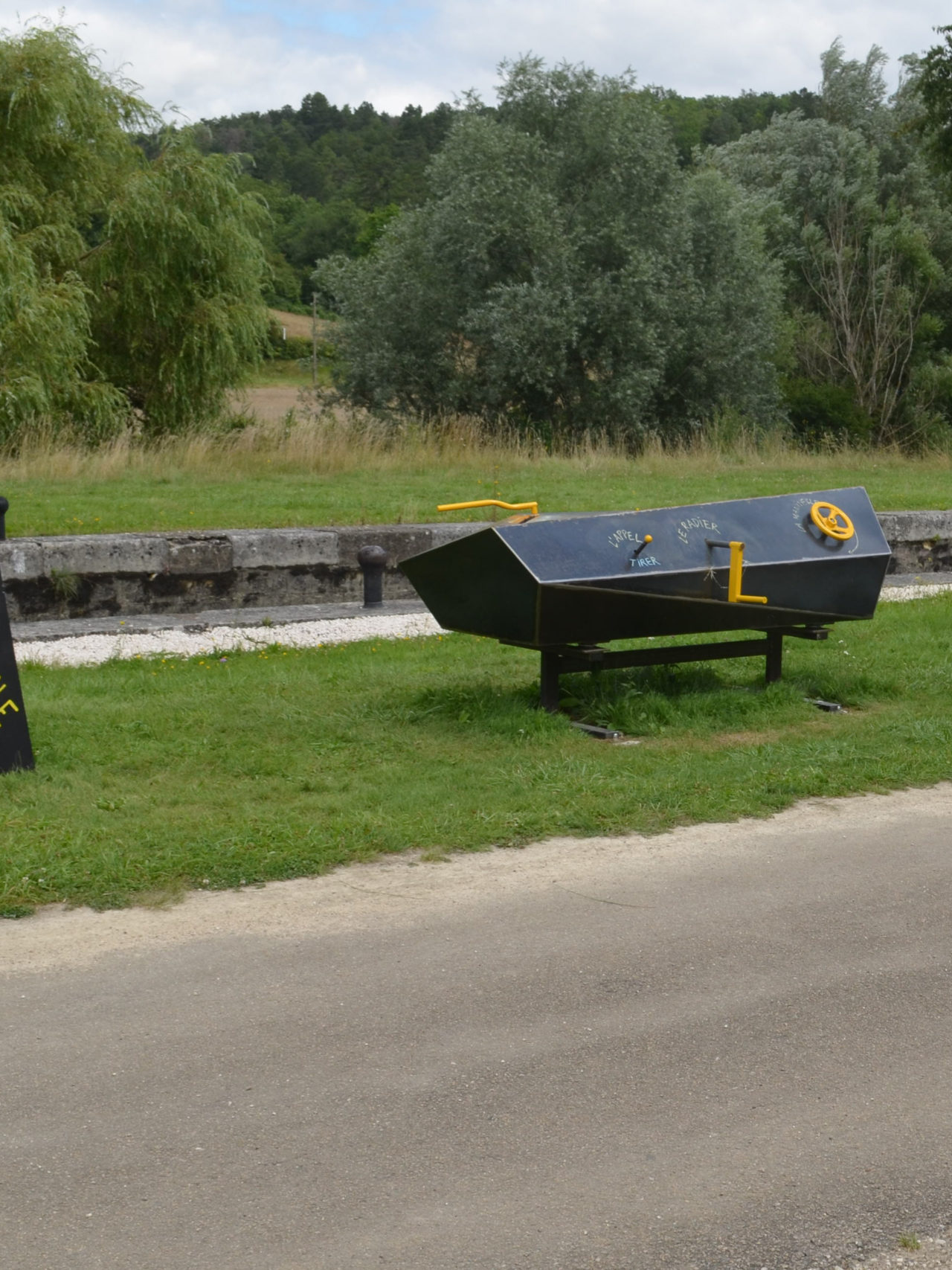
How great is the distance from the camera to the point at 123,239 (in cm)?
2372

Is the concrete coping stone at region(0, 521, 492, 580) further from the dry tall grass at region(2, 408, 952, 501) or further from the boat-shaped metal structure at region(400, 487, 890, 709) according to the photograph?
the dry tall grass at region(2, 408, 952, 501)

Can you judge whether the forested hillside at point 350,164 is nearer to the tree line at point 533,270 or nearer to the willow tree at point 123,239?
the tree line at point 533,270

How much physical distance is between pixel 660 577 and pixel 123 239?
61.1 ft

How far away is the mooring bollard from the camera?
12.3m

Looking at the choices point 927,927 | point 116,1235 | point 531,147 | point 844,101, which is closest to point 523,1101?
point 116,1235

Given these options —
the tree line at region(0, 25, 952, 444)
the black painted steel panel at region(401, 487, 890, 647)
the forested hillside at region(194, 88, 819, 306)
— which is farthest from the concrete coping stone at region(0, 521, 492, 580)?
the forested hillside at region(194, 88, 819, 306)

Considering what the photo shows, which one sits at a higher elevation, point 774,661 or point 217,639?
point 774,661

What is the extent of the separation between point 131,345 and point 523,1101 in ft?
74.5

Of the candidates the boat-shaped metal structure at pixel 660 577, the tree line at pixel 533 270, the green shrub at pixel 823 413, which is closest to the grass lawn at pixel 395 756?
the boat-shaped metal structure at pixel 660 577

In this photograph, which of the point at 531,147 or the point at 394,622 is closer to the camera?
the point at 394,622

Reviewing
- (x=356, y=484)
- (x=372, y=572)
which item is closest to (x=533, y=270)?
(x=356, y=484)

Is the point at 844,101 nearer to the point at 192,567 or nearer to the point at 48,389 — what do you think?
the point at 48,389

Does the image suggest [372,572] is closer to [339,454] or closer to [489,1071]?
[339,454]

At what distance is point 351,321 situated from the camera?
3102cm
